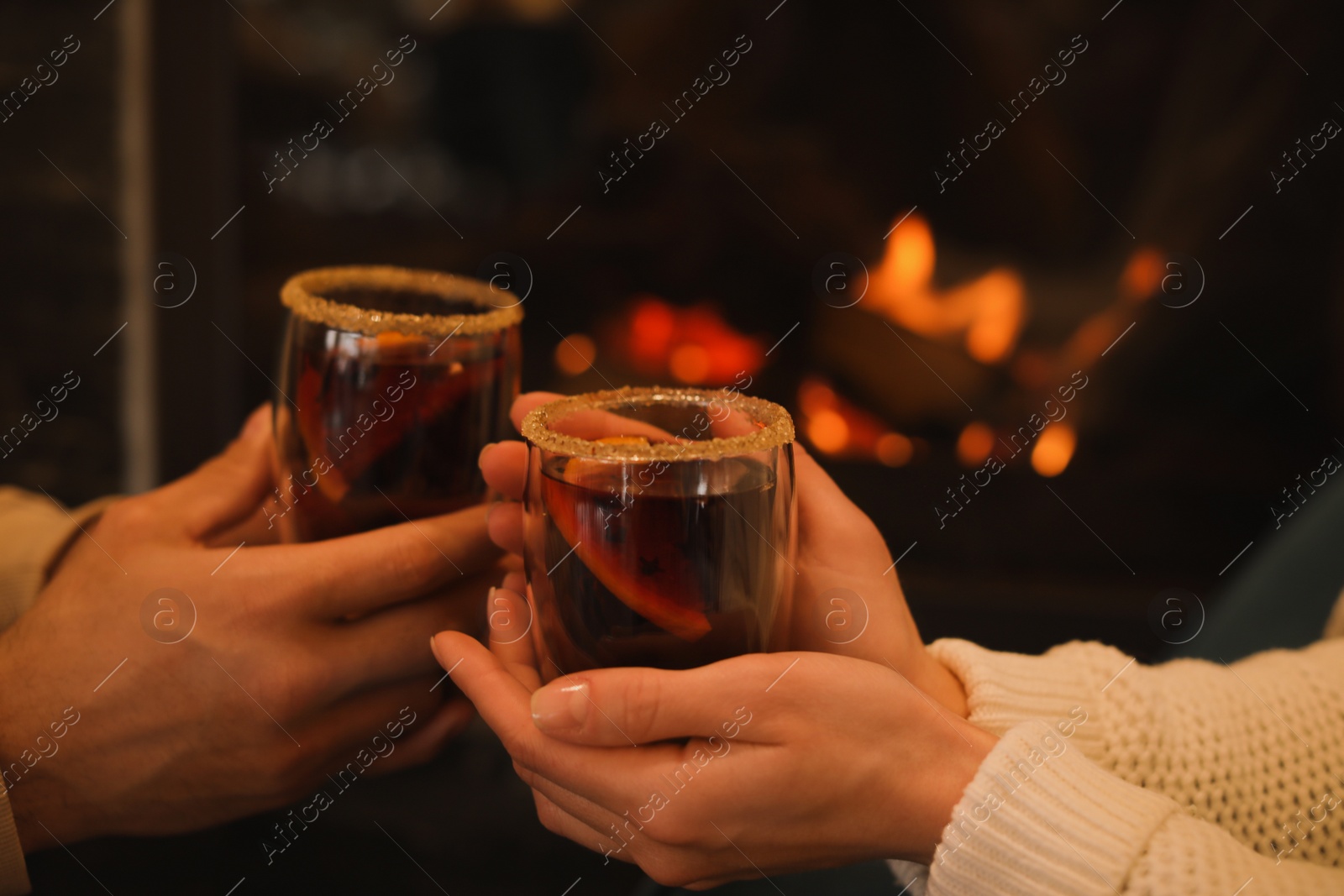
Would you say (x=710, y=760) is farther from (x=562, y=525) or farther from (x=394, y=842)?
(x=394, y=842)

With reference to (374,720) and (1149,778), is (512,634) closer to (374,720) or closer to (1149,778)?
(374,720)

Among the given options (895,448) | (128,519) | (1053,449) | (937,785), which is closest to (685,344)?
(895,448)

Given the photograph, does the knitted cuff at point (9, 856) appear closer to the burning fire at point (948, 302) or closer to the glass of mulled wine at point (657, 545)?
the glass of mulled wine at point (657, 545)

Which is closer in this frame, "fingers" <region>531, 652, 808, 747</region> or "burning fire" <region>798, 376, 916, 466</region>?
"fingers" <region>531, 652, 808, 747</region>

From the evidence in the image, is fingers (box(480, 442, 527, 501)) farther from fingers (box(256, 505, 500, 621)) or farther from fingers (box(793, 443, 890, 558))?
fingers (box(793, 443, 890, 558))

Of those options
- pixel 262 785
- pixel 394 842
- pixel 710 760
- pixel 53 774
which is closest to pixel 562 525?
pixel 710 760

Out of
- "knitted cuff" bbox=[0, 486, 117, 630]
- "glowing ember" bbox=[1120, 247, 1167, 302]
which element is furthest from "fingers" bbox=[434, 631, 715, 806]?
"glowing ember" bbox=[1120, 247, 1167, 302]

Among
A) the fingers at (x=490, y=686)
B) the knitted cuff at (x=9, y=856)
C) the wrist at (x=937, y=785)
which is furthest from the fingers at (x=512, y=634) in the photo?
the knitted cuff at (x=9, y=856)

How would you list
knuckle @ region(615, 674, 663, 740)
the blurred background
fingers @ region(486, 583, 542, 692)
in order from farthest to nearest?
the blurred background, fingers @ region(486, 583, 542, 692), knuckle @ region(615, 674, 663, 740)
